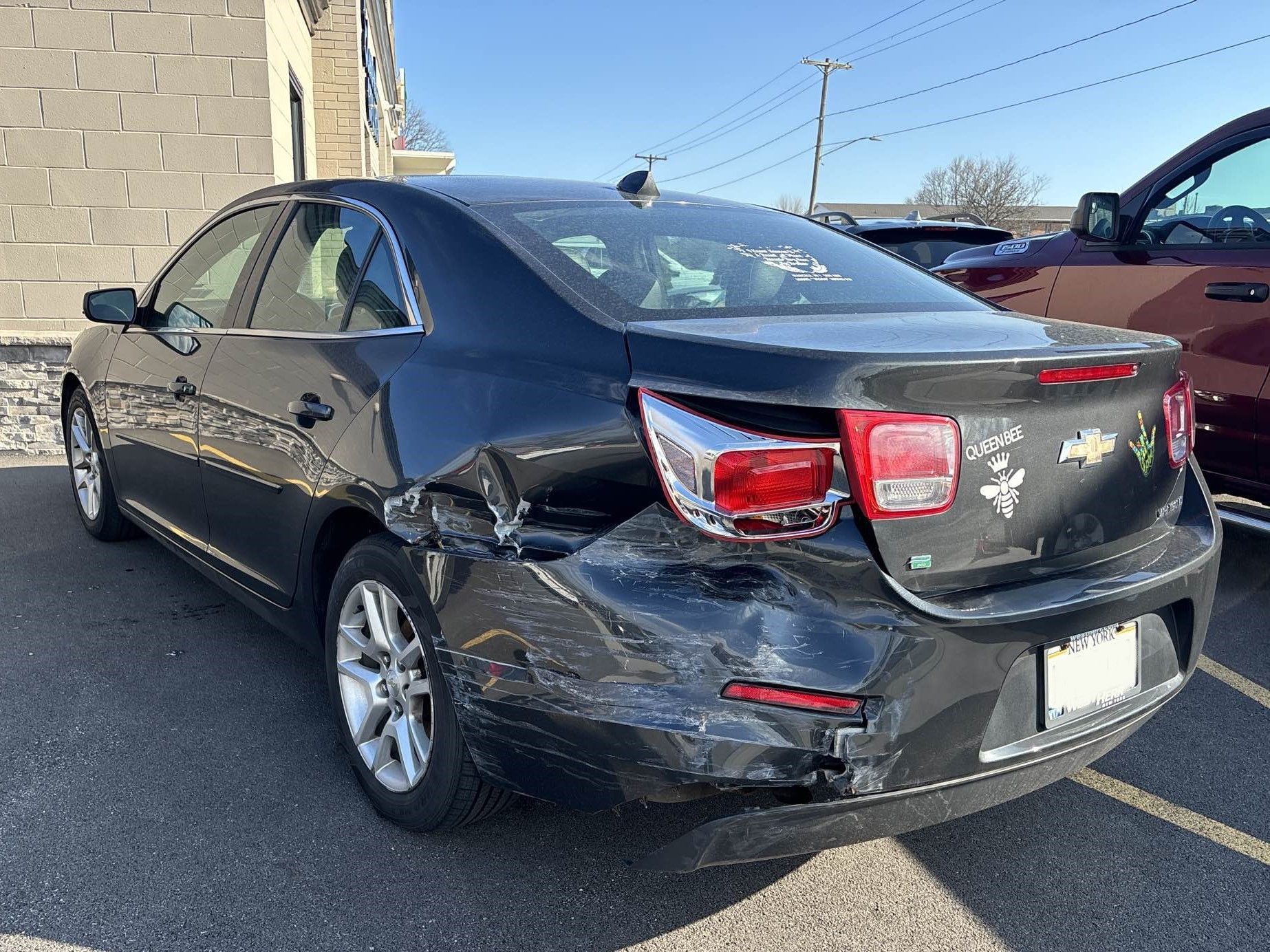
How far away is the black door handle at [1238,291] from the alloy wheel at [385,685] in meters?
3.62

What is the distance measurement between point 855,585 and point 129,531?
13.7 ft

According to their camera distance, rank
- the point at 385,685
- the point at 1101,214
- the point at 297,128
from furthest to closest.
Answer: the point at 297,128 → the point at 1101,214 → the point at 385,685

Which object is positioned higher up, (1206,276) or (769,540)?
(1206,276)

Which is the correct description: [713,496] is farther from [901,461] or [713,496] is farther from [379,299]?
[379,299]

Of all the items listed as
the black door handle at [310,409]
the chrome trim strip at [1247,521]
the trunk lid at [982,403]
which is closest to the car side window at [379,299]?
the black door handle at [310,409]

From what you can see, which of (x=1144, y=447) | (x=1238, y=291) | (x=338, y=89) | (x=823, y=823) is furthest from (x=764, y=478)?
(x=338, y=89)

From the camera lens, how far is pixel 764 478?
181 centimetres

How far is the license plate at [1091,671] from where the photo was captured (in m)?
2.05

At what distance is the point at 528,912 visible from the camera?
226 centimetres

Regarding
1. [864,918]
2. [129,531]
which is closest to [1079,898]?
[864,918]

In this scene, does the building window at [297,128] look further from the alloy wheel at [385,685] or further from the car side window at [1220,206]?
the alloy wheel at [385,685]

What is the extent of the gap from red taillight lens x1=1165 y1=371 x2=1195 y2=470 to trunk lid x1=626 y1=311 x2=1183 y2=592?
0.06 m

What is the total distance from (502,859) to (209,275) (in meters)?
2.48

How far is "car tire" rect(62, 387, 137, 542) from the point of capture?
4668 millimetres
